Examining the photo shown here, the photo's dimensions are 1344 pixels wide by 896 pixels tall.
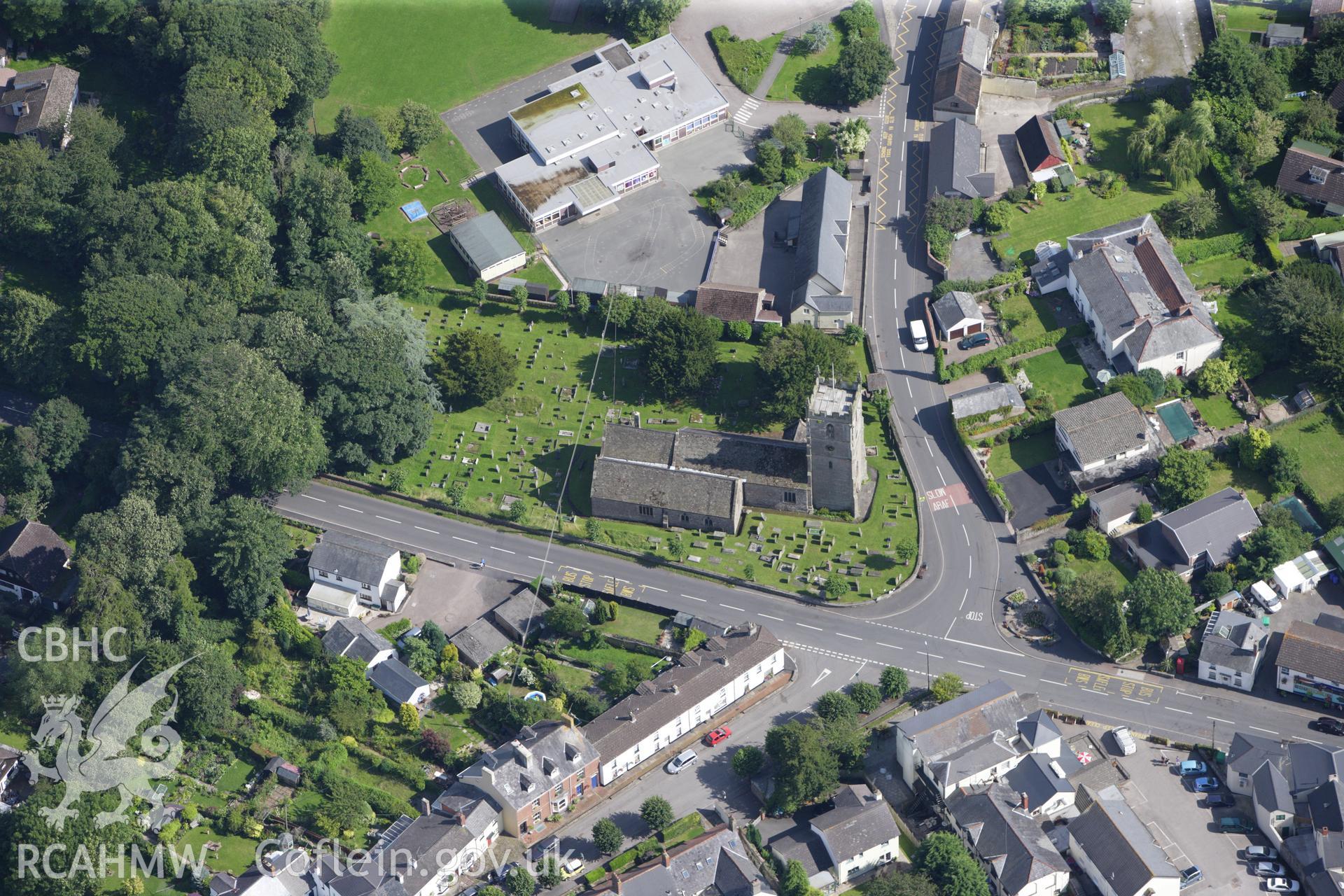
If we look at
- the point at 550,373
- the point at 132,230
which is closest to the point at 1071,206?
the point at 550,373

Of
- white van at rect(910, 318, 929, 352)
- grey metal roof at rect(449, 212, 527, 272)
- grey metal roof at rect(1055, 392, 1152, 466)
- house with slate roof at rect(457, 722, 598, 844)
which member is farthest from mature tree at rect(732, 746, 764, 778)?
grey metal roof at rect(449, 212, 527, 272)

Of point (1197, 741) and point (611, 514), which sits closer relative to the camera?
point (1197, 741)

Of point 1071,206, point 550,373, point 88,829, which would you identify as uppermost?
point 1071,206

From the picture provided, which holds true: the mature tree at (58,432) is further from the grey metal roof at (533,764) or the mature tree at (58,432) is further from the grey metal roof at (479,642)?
the grey metal roof at (533,764)

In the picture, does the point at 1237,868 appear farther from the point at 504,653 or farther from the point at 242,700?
the point at 242,700

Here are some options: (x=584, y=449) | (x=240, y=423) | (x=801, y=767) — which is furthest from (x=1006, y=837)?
(x=240, y=423)
